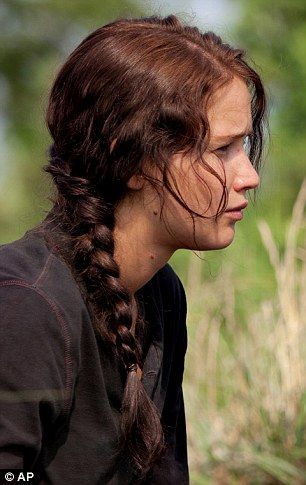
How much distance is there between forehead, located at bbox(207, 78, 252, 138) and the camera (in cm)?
217

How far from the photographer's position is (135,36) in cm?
221

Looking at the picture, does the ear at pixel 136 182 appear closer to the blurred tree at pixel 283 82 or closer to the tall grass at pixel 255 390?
the tall grass at pixel 255 390

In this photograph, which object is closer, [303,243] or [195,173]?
[195,173]

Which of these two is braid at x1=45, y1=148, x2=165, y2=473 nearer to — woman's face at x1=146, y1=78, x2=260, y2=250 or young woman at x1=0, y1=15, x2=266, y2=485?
young woman at x1=0, y1=15, x2=266, y2=485

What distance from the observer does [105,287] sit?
215 cm

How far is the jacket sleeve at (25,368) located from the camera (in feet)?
6.31

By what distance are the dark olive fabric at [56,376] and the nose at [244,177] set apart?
41cm

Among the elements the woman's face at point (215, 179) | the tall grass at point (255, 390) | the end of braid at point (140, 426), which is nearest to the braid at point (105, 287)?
the end of braid at point (140, 426)

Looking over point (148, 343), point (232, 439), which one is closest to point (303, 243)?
point (232, 439)

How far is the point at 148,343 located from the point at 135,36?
72 cm

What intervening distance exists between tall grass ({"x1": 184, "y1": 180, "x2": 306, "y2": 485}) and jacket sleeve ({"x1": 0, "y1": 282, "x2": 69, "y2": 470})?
1.77m

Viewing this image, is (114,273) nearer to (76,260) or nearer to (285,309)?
(76,260)

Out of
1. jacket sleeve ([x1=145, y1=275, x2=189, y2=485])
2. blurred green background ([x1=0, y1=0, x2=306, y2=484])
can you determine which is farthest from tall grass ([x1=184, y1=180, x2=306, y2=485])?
jacket sleeve ([x1=145, y1=275, x2=189, y2=485])

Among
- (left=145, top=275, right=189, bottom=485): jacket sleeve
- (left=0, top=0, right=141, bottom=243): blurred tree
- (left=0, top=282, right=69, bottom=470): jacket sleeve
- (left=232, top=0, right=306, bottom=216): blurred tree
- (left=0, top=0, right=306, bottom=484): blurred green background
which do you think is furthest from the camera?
(left=0, top=0, right=141, bottom=243): blurred tree
